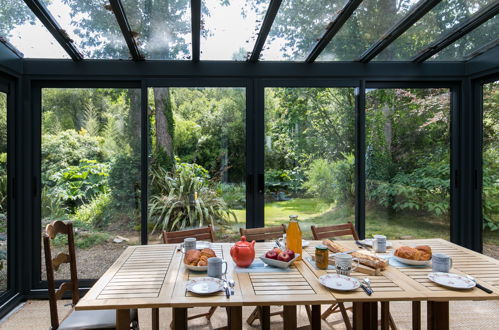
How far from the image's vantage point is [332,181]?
369cm

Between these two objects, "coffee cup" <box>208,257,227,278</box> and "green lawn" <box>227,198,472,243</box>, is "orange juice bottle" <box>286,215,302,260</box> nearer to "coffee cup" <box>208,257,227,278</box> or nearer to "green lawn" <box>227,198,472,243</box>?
"coffee cup" <box>208,257,227,278</box>

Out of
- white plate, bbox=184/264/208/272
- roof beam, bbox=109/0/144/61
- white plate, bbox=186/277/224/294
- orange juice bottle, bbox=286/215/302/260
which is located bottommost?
white plate, bbox=186/277/224/294

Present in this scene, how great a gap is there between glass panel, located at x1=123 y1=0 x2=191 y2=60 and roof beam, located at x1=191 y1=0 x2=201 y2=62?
5 cm

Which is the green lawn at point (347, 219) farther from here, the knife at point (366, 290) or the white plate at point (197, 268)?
the knife at point (366, 290)

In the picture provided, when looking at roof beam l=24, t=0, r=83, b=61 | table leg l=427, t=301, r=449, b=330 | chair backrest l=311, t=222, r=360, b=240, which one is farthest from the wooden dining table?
roof beam l=24, t=0, r=83, b=61

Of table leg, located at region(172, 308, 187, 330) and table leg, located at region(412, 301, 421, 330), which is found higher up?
table leg, located at region(172, 308, 187, 330)

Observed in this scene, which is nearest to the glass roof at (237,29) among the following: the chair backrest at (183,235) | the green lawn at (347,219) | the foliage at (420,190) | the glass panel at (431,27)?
the glass panel at (431,27)

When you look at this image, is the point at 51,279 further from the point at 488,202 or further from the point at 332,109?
the point at 488,202

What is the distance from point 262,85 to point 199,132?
81 centimetres

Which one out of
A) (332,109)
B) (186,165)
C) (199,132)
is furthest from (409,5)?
(186,165)

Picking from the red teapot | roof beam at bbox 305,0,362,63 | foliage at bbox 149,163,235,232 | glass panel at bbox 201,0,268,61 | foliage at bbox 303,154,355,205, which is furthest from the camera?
foliage at bbox 303,154,355,205

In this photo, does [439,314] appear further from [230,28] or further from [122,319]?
[230,28]

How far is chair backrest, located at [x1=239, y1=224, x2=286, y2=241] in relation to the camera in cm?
270

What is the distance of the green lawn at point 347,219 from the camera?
365cm
